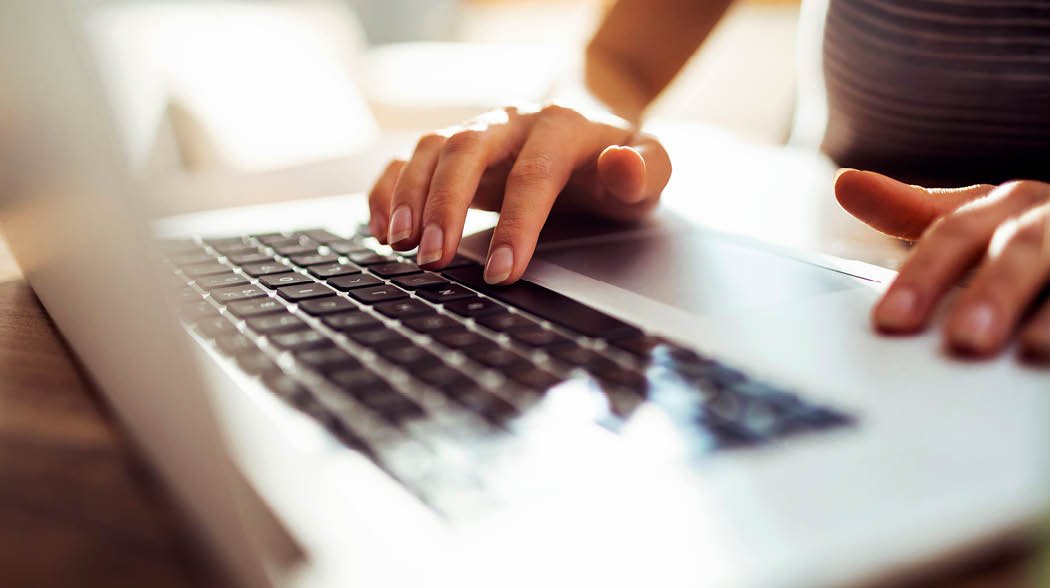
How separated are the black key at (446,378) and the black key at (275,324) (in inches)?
4.0

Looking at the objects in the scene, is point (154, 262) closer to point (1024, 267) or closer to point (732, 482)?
point (732, 482)

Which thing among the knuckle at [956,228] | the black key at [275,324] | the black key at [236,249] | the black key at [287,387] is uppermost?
the knuckle at [956,228]

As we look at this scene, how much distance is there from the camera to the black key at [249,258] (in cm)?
55

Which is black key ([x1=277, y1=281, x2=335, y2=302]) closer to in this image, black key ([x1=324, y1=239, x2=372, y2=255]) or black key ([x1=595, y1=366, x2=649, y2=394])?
black key ([x1=324, y1=239, x2=372, y2=255])

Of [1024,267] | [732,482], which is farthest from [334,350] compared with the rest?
[1024,267]

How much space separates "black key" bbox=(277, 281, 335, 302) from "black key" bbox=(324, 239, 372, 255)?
91 millimetres

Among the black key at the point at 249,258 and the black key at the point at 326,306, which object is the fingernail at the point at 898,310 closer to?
the black key at the point at 326,306

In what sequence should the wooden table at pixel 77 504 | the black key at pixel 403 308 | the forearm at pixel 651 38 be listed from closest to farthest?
the wooden table at pixel 77 504, the black key at pixel 403 308, the forearm at pixel 651 38

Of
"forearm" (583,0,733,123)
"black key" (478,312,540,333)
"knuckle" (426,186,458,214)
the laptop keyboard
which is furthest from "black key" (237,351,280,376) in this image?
"forearm" (583,0,733,123)

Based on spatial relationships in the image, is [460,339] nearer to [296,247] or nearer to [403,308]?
[403,308]

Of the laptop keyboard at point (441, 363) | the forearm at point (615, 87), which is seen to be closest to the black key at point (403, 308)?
the laptop keyboard at point (441, 363)

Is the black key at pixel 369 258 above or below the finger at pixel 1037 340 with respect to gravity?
below

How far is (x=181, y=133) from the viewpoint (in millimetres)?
2412

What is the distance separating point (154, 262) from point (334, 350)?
0.15m
